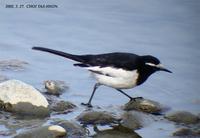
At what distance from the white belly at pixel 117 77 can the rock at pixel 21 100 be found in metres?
1.02

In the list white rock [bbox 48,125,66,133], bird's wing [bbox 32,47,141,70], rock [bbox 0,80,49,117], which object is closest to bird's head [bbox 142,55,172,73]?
bird's wing [bbox 32,47,141,70]

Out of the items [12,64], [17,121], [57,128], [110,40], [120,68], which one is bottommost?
[17,121]

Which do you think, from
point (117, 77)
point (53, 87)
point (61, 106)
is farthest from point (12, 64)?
point (117, 77)

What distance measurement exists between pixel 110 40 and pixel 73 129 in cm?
480

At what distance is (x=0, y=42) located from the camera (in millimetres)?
12016

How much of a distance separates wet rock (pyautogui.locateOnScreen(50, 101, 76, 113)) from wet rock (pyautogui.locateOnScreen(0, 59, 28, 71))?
68.1 inches

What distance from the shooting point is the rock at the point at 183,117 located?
29.7ft

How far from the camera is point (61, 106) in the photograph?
912 centimetres

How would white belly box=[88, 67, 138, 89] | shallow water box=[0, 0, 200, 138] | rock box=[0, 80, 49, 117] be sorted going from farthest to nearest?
shallow water box=[0, 0, 200, 138] < white belly box=[88, 67, 138, 89] < rock box=[0, 80, 49, 117]

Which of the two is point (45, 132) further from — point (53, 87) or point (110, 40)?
point (110, 40)

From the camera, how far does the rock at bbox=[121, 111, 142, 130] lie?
29.0 feet

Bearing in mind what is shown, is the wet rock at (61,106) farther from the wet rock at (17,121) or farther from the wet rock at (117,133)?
the wet rock at (117,133)

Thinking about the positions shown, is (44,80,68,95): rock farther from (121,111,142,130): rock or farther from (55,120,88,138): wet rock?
(55,120,88,138): wet rock

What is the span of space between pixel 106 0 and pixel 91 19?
5.45ft
